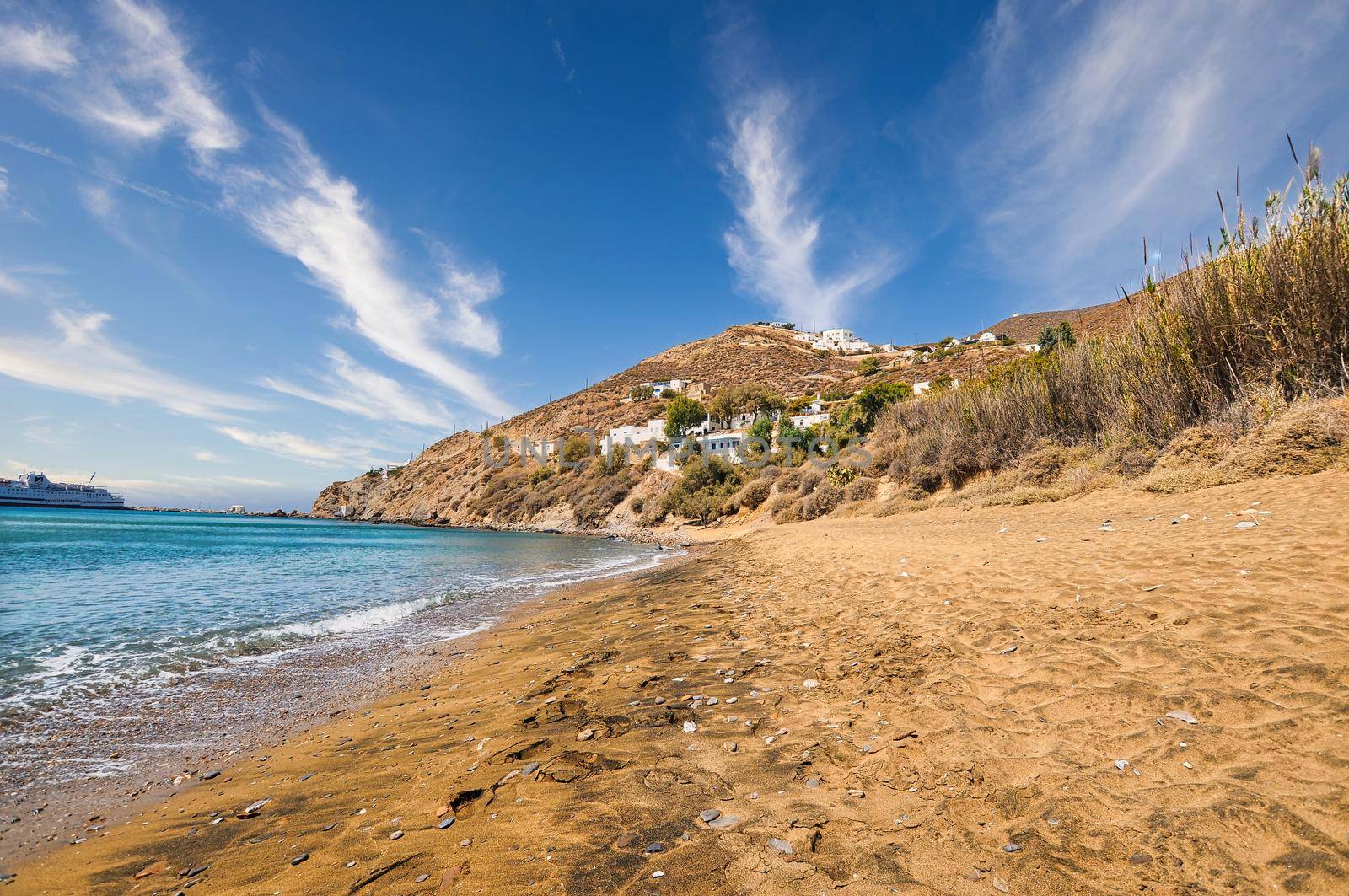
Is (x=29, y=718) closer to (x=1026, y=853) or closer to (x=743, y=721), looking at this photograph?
(x=743, y=721)

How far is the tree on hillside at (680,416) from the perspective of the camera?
69.8 meters

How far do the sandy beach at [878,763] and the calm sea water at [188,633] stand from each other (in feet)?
6.99

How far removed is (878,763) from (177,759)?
7.15m

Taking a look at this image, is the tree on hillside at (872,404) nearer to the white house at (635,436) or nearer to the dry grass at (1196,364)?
the dry grass at (1196,364)

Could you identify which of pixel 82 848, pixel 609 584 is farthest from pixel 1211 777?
pixel 609 584

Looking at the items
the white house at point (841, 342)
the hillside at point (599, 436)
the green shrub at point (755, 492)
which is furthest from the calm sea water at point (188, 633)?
the white house at point (841, 342)

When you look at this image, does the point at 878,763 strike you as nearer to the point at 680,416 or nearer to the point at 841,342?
the point at 680,416

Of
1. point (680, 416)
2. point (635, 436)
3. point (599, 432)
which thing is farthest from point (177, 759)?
point (599, 432)

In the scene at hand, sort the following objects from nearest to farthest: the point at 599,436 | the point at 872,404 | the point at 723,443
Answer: the point at 872,404
the point at 723,443
the point at 599,436

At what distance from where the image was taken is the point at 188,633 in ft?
34.8

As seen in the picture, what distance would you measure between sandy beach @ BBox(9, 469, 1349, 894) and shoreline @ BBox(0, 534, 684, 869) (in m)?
0.24

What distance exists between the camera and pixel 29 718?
655 centimetres

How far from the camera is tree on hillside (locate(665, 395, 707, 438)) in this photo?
69750mm

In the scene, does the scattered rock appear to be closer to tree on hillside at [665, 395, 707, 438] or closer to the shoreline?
the shoreline
